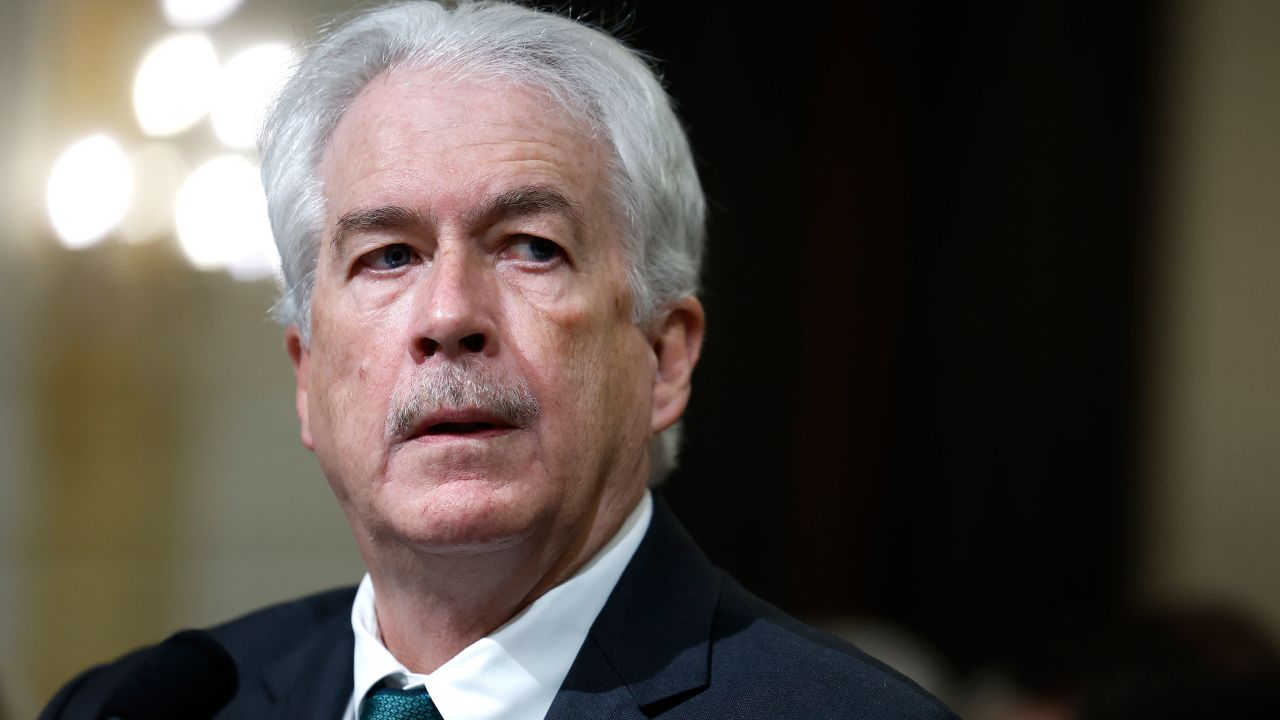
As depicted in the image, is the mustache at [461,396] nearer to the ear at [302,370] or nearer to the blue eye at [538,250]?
the blue eye at [538,250]

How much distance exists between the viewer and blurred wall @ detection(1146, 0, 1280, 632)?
577 cm

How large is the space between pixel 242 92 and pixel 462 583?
3.15 m

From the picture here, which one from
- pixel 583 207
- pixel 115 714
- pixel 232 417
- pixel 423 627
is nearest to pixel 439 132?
pixel 583 207

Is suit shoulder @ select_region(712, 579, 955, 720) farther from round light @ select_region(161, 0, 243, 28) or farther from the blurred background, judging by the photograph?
round light @ select_region(161, 0, 243, 28)

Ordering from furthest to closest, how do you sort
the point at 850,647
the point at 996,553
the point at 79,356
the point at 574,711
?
the point at 996,553, the point at 79,356, the point at 850,647, the point at 574,711

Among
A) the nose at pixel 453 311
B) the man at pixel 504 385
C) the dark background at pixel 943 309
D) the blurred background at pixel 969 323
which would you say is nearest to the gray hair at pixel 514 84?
the man at pixel 504 385

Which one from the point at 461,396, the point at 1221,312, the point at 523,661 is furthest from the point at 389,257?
the point at 1221,312

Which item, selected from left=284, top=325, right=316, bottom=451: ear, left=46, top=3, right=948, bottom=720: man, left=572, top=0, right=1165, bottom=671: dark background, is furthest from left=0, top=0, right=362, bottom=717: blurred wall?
left=46, top=3, right=948, bottom=720: man

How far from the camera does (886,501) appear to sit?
18.9 ft

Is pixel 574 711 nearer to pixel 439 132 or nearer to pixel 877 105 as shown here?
pixel 439 132

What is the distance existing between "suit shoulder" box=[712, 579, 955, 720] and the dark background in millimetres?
3353

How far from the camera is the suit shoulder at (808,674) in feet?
6.15

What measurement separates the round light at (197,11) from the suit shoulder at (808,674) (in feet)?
11.4

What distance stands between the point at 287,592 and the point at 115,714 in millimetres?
2792
